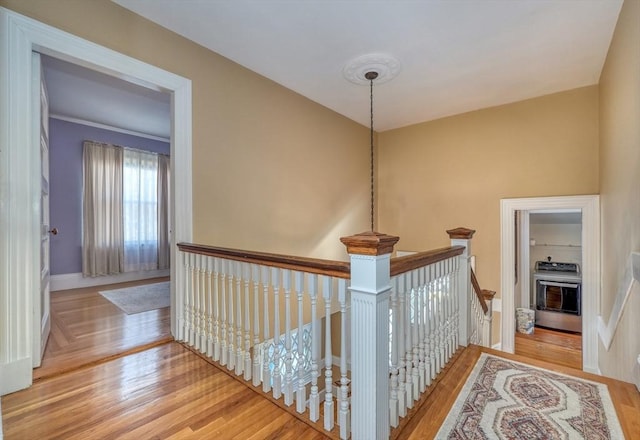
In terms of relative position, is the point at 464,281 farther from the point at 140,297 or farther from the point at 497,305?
the point at 140,297

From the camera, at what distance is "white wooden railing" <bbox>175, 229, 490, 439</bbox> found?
128 centimetres

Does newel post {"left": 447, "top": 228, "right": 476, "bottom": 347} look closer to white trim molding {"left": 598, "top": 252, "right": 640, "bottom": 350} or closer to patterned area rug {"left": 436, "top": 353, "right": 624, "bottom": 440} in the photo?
patterned area rug {"left": 436, "top": 353, "right": 624, "bottom": 440}

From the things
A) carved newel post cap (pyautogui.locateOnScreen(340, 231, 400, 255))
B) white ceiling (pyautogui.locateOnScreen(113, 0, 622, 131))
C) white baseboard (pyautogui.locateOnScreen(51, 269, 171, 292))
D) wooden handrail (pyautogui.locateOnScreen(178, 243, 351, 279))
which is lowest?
white baseboard (pyautogui.locateOnScreen(51, 269, 171, 292))

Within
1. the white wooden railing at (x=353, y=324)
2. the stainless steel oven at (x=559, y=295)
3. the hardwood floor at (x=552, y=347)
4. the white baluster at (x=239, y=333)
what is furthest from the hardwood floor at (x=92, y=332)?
the stainless steel oven at (x=559, y=295)

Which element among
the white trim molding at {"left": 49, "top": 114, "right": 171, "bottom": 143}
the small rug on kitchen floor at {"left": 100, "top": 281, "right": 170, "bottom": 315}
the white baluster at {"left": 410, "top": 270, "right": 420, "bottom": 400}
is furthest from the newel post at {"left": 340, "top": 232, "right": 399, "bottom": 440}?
the white trim molding at {"left": 49, "top": 114, "right": 171, "bottom": 143}

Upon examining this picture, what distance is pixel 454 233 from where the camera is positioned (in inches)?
94.3

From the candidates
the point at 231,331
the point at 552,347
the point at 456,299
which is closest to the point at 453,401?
the point at 456,299

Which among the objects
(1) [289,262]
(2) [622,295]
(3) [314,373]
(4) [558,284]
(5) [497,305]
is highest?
(1) [289,262]

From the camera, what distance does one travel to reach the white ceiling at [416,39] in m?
2.26

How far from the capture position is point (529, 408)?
166 centimetres

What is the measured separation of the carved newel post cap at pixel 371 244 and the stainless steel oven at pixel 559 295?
23.4 feet

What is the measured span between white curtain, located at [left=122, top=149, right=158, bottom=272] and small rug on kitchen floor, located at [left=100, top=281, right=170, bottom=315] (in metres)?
0.72

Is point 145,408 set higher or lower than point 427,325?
lower

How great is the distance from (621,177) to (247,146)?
331cm
